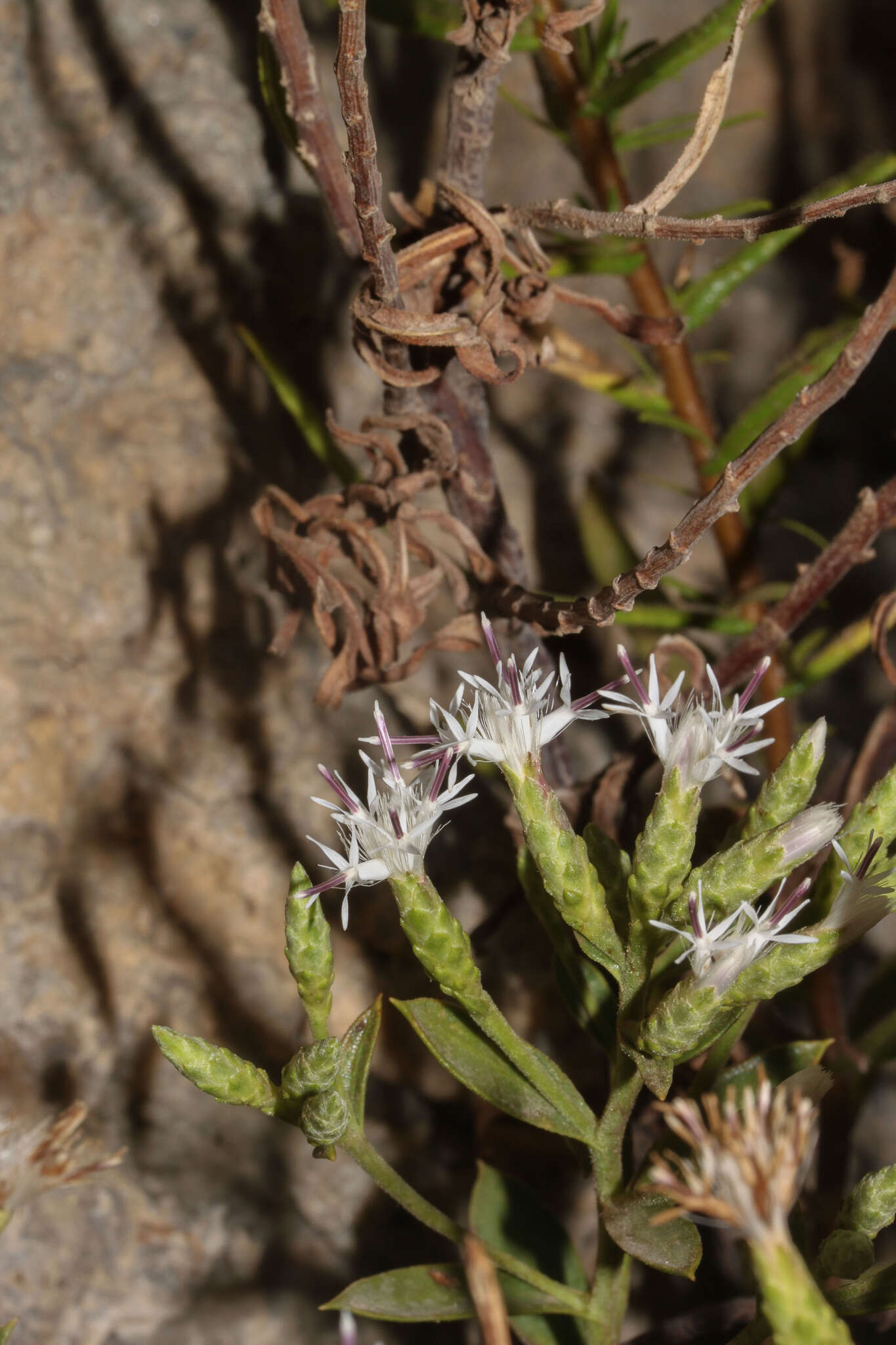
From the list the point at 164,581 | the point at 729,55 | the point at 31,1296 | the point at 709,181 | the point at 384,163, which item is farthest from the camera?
the point at 709,181

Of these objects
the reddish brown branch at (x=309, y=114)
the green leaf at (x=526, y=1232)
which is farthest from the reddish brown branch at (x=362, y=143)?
the green leaf at (x=526, y=1232)

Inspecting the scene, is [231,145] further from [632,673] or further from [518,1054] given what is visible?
[518,1054]

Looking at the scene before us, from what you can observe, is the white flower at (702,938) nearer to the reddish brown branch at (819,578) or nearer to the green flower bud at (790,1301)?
the green flower bud at (790,1301)

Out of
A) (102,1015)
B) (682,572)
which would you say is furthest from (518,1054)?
(682,572)

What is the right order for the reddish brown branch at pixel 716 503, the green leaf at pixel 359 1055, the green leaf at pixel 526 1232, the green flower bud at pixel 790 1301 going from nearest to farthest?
the green flower bud at pixel 790 1301, the reddish brown branch at pixel 716 503, the green leaf at pixel 359 1055, the green leaf at pixel 526 1232

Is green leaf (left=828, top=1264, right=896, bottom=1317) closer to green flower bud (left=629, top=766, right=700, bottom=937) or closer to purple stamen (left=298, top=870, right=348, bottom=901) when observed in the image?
green flower bud (left=629, top=766, right=700, bottom=937)
